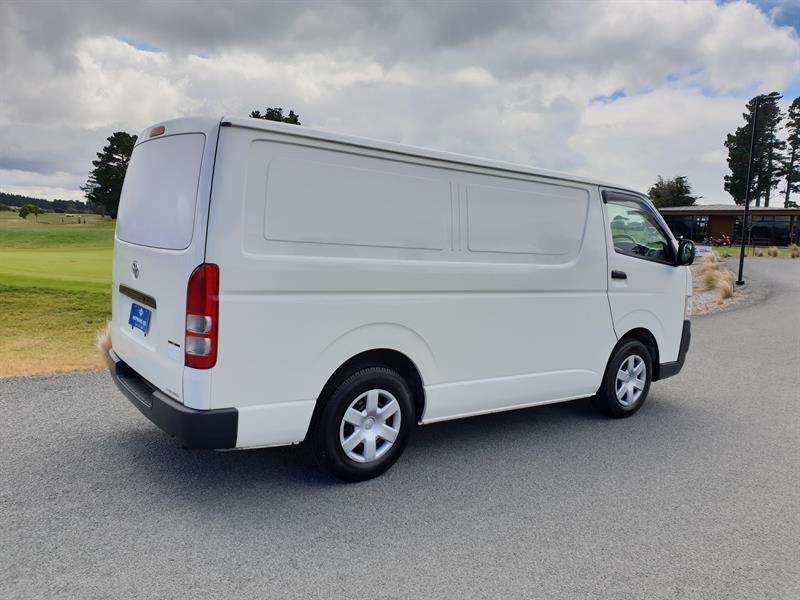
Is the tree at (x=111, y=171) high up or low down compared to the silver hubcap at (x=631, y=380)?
up

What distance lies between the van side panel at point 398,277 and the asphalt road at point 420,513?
1.57 ft

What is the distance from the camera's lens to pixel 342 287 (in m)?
3.55

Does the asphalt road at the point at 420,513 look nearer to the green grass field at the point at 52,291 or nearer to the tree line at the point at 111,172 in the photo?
the green grass field at the point at 52,291

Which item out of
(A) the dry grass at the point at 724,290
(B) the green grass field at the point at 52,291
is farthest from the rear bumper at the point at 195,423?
(A) the dry grass at the point at 724,290

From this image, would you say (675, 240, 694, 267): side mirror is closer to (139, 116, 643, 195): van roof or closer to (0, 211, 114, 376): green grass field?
(139, 116, 643, 195): van roof

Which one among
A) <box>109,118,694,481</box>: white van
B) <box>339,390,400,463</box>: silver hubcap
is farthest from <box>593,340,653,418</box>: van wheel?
<box>339,390,400,463</box>: silver hubcap

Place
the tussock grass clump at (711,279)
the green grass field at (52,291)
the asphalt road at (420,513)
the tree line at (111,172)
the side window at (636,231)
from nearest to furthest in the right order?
the asphalt road at (420,513)
the side window at (636,231)
the green grass field at (52,291)
the tree line at (111,172)
the tussock grass clump at (711,279)

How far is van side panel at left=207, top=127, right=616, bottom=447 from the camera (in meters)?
3.24

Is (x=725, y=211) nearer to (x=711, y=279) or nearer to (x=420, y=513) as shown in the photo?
(x=711, y=279)

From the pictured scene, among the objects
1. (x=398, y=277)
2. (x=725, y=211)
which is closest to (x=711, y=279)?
(x=398, y=277)

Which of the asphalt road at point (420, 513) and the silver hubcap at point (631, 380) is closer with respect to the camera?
the asphalt road at point (420, 513)

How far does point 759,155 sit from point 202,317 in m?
75.2

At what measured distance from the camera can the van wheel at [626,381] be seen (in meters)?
5.26

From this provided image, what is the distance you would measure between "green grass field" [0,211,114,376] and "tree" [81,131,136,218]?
136 centimetres
